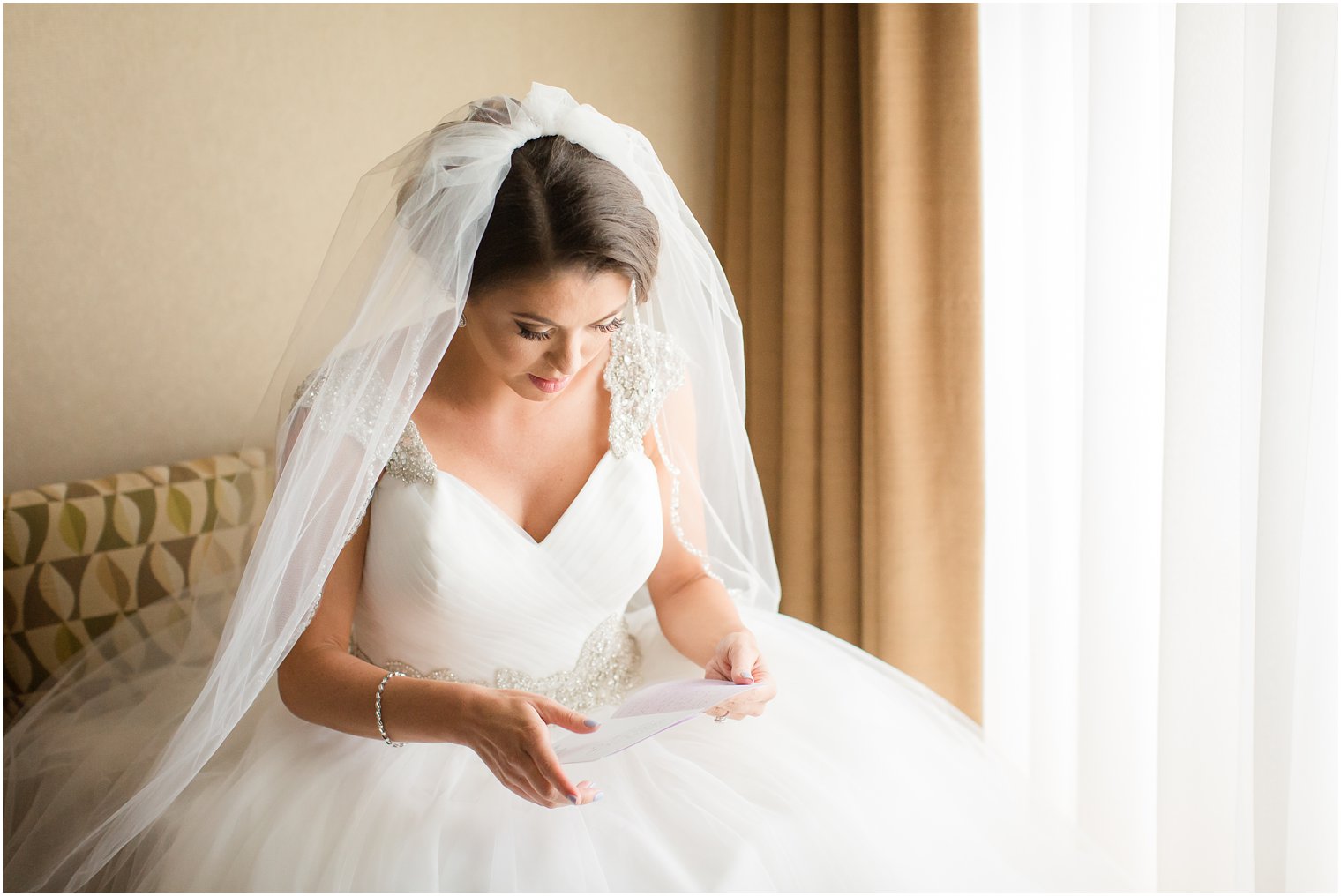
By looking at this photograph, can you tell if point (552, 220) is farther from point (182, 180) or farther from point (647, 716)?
point (182, 180)

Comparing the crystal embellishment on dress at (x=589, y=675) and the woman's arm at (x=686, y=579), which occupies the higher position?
the woman's arm at (x=686, y=579)

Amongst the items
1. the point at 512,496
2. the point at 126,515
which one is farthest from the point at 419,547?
the point at 126,515

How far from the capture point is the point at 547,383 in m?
1.42

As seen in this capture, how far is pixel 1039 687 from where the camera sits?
6.42 feet

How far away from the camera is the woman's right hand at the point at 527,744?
1115 mm

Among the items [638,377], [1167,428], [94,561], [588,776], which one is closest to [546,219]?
[638,377]

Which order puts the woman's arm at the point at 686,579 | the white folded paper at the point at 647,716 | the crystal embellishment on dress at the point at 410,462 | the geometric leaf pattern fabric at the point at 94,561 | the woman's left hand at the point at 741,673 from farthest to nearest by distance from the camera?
the geometric leaf pattern fabric at the point at 94,561, the woman's arm at the point at 686,579, the crystal embellishment on dress at the point at 410,462, the woman's left hand at the point at 741,673, the white folded paper at the point at 647,716

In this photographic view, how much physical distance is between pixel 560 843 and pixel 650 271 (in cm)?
78

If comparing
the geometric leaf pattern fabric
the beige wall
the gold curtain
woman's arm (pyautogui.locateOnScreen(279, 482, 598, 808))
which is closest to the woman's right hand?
woman's arm (pyautogui.locateOnScreen(279, 482, 598, 808))

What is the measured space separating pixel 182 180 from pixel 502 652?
1.34 meters

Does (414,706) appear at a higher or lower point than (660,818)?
higher

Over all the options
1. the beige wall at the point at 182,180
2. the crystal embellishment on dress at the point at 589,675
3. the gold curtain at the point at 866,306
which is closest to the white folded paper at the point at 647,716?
the crystal embellishment on dress at the point at 589,675

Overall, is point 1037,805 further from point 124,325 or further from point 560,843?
point 124,325

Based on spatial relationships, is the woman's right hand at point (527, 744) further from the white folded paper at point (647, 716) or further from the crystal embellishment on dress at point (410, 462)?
the crystal embellishment on dress at point (410, 462)
